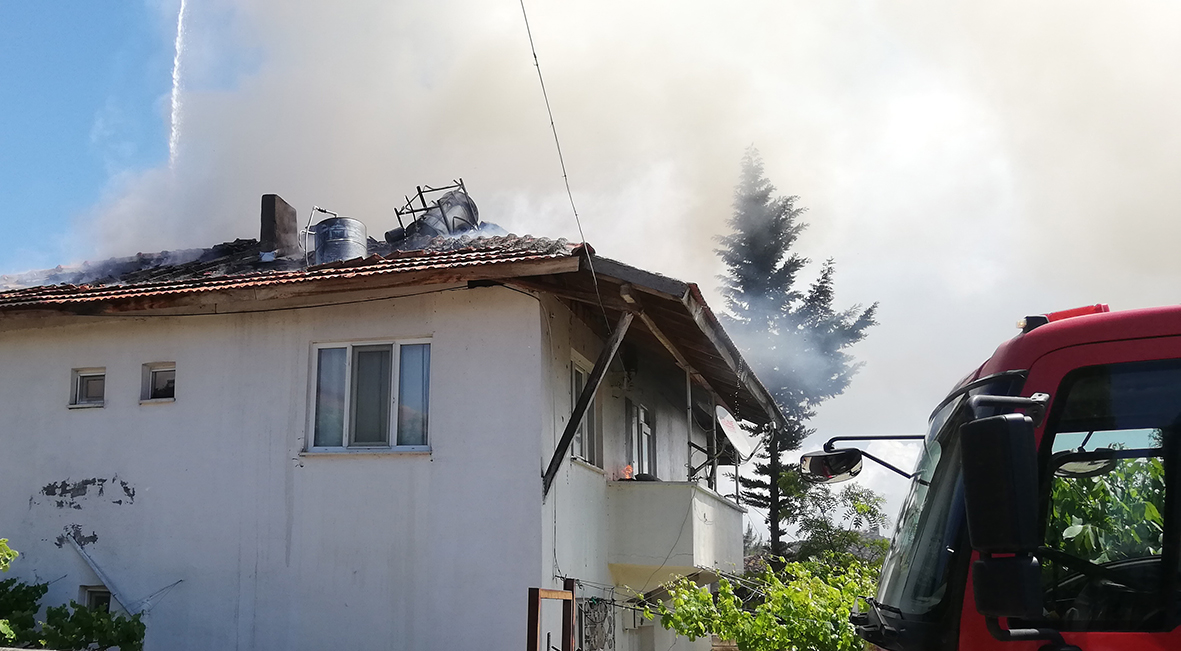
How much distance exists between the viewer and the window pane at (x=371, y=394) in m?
9.98

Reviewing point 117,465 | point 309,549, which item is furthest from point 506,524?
point 117,465

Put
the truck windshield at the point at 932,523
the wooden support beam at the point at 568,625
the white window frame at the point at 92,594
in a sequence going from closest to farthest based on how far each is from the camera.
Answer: the truck windshield at the point at 932,523 → the wooden support beam at the point at 568,625 → the white window frame at the point at 92,594

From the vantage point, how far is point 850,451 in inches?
193

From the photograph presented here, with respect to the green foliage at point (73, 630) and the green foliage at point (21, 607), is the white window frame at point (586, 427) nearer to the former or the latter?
the green foliage at point (73, 630)

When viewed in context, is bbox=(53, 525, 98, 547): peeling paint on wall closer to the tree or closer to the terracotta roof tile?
the terracotta roof tile

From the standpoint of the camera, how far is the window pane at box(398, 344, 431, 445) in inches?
390

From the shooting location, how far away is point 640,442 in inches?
570

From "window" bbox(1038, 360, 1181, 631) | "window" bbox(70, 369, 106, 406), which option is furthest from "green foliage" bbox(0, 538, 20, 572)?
"window" bbox(1038, 360, 1181, 631)

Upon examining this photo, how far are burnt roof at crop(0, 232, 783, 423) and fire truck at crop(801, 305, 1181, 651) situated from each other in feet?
17.6

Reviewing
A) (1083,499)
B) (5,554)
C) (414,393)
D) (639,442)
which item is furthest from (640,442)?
(1083,499)

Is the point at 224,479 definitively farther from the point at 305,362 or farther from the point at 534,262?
the point at 534,262

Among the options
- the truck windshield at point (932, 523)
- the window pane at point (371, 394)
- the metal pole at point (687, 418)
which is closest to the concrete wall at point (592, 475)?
the metal pole at point (687, 418)

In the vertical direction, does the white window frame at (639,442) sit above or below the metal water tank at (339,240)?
below

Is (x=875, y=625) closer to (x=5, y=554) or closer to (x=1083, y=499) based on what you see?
(x=1083, y=499)
